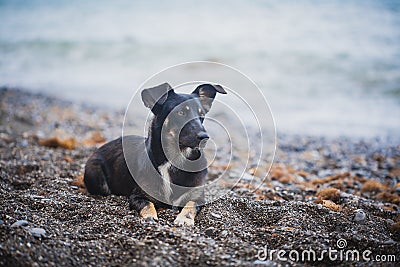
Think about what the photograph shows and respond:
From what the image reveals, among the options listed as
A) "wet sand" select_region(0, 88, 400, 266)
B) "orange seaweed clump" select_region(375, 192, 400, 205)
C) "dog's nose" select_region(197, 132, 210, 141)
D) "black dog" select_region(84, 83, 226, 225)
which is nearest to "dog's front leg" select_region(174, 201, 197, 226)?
"black dog" select_region(84, 83, 226, 225)

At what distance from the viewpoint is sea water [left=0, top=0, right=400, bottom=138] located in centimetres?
1652

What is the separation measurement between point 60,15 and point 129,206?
1216 inches

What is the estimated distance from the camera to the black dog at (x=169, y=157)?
5.04m

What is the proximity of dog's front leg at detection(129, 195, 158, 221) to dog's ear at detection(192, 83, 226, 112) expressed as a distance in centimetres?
140

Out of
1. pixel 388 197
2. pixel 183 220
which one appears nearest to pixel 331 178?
pixel 388 197

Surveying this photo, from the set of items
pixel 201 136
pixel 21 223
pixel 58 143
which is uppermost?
pixel 201 136

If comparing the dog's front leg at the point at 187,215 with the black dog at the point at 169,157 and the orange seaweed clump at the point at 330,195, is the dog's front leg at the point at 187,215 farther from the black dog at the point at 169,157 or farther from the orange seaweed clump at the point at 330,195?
the orange seaweed clump at the point at 330,195

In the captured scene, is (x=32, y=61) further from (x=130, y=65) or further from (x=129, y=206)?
(x=129, y=206)

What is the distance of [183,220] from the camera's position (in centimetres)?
496

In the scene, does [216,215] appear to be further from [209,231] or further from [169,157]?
[169,157]

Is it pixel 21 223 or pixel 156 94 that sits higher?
pixel 156 94

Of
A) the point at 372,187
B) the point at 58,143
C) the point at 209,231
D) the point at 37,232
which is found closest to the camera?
the point at 37,232

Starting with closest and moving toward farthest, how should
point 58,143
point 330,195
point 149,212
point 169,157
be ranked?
point 149,212, point 169,157, point 330,195, point 58,143

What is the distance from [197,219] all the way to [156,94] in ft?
5.13
